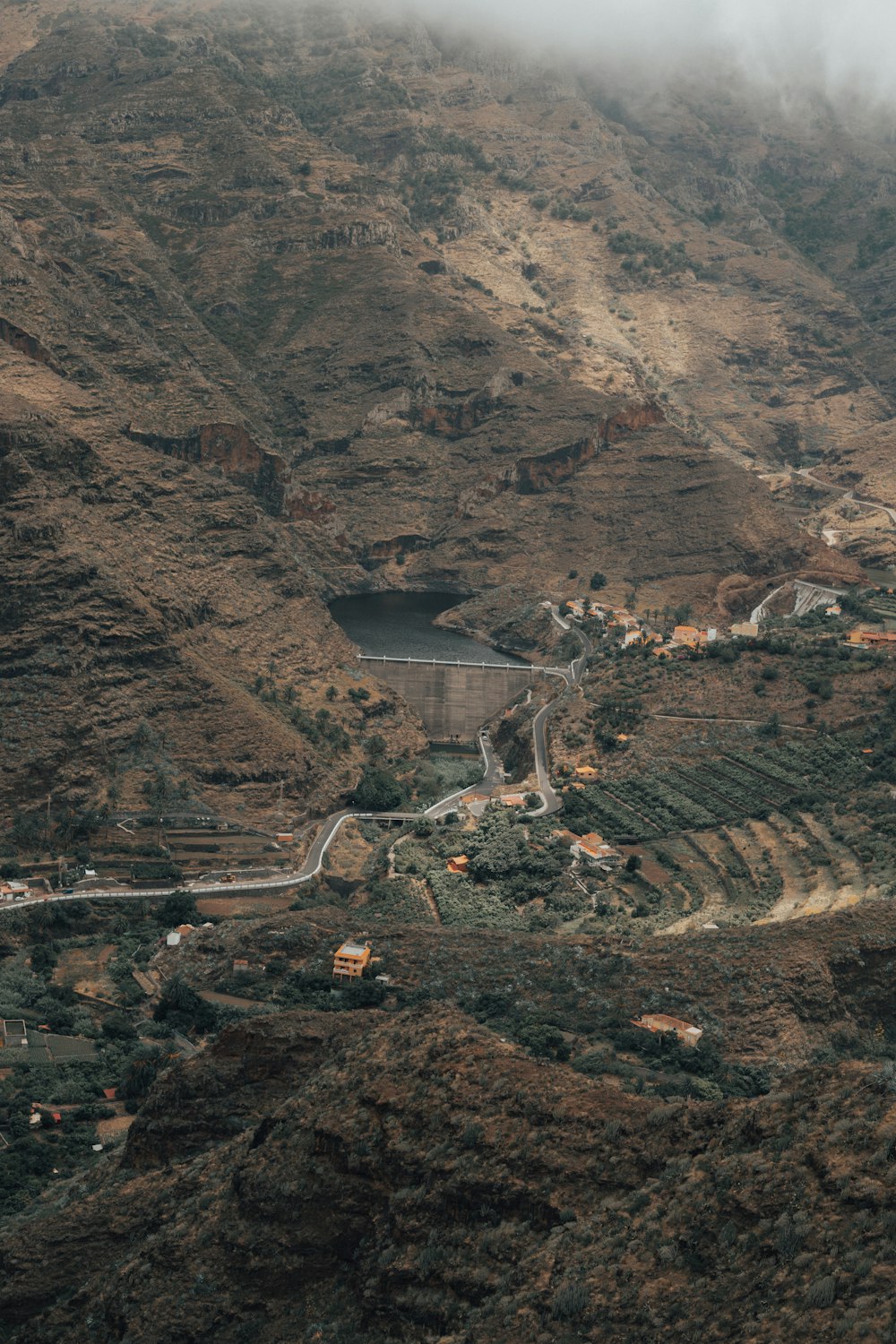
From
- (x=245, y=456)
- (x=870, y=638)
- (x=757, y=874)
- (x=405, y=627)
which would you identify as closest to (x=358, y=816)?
(x=757, y=874)

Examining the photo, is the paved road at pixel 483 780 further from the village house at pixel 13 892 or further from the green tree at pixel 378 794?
the village house at pixel 13 892

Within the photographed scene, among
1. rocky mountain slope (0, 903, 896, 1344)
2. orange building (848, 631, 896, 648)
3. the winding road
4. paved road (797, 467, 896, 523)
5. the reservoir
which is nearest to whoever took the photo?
rocky mountain slope (0, 903, 896, 1344)

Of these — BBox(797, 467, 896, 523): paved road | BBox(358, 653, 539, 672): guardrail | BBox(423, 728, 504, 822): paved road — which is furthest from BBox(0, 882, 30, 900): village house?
BBox(797, 467, 896, 523): paved road

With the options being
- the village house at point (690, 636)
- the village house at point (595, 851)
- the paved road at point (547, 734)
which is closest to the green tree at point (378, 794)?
the paved road at point (547, 734)

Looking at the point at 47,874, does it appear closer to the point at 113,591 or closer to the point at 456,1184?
the point at 113,591

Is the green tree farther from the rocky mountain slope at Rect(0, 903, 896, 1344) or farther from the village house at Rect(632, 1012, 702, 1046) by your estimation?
the rocky mountain slope at Rect(0, 903, 896, 1344)

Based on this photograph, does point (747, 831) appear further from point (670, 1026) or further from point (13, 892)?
point (670, 1026)
